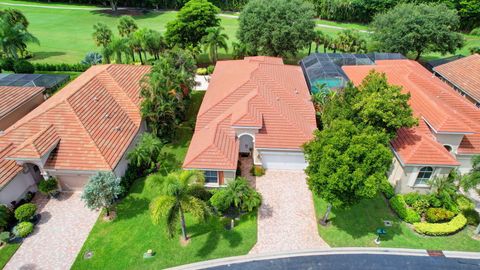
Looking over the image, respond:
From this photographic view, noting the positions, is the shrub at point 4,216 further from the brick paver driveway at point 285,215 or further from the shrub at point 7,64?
the shrub at point 7,64

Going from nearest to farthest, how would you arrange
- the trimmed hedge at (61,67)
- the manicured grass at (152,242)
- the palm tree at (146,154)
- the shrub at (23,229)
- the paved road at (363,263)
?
the paved road at (363,263) → the manicured grass at (152,242) → the shrub at (23,229) → the palm tree at (146,154) → the trimmed hedge at (61,67)

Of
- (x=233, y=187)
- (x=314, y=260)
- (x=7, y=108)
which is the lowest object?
(x=314, y=260)

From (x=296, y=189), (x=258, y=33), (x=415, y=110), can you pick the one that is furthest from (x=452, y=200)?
(x=258, y=33)

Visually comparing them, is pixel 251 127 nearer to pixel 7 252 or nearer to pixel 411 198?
pixel 411 198

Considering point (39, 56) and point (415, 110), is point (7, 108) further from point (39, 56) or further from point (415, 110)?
point (415, 110)

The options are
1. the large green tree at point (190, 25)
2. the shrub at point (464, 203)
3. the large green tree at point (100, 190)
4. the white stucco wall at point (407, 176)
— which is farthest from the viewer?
the large green tree at point (190, 25)

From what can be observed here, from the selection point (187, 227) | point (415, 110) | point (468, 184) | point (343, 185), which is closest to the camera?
point (343, 185)

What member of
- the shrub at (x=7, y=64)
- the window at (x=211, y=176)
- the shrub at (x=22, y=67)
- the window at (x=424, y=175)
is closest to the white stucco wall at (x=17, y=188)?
the window at (x=211, y=176)

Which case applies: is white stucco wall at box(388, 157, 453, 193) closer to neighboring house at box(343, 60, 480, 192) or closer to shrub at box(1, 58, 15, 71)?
neighboring house at box(343, 60, 480, 192)
